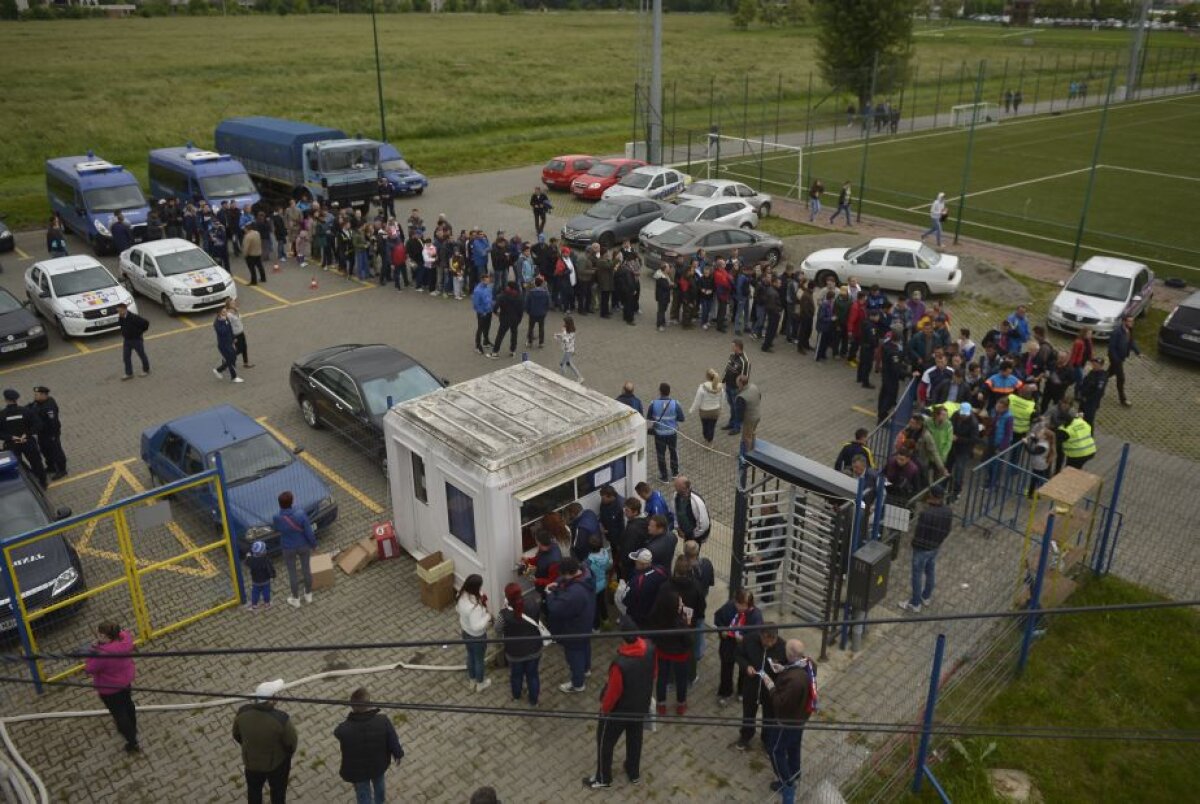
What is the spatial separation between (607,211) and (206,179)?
12.1m

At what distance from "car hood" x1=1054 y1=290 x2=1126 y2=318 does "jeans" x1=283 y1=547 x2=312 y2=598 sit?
16.8m

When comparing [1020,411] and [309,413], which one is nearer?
[1020,411]

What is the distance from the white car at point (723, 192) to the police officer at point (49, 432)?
Result: 18480 millimetres

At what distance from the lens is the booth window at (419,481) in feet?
37.5

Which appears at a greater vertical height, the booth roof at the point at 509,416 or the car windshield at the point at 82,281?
the booth roof at the point at 509,416

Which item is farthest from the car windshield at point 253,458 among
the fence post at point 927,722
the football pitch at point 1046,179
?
the football pitch at point 1046,179

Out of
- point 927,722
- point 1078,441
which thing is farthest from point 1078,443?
point 927,722

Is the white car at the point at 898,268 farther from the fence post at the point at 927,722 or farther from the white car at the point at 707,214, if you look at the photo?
the fence post at the point at 927,722

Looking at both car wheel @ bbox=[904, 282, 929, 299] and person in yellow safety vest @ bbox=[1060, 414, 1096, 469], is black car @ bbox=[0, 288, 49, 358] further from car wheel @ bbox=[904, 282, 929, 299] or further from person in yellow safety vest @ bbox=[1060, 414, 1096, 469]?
car wheel @ bbox=[904, 282, 929, 299]

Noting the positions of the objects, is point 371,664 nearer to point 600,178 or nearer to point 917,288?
point 917,288

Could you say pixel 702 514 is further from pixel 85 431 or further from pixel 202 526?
pixel 85 431

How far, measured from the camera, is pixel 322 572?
1147cm

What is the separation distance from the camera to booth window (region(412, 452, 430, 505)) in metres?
11.4

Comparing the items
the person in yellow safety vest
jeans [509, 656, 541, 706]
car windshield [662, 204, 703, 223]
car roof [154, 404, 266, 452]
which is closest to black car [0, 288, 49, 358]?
car roof [154, 404, 266, 452]
